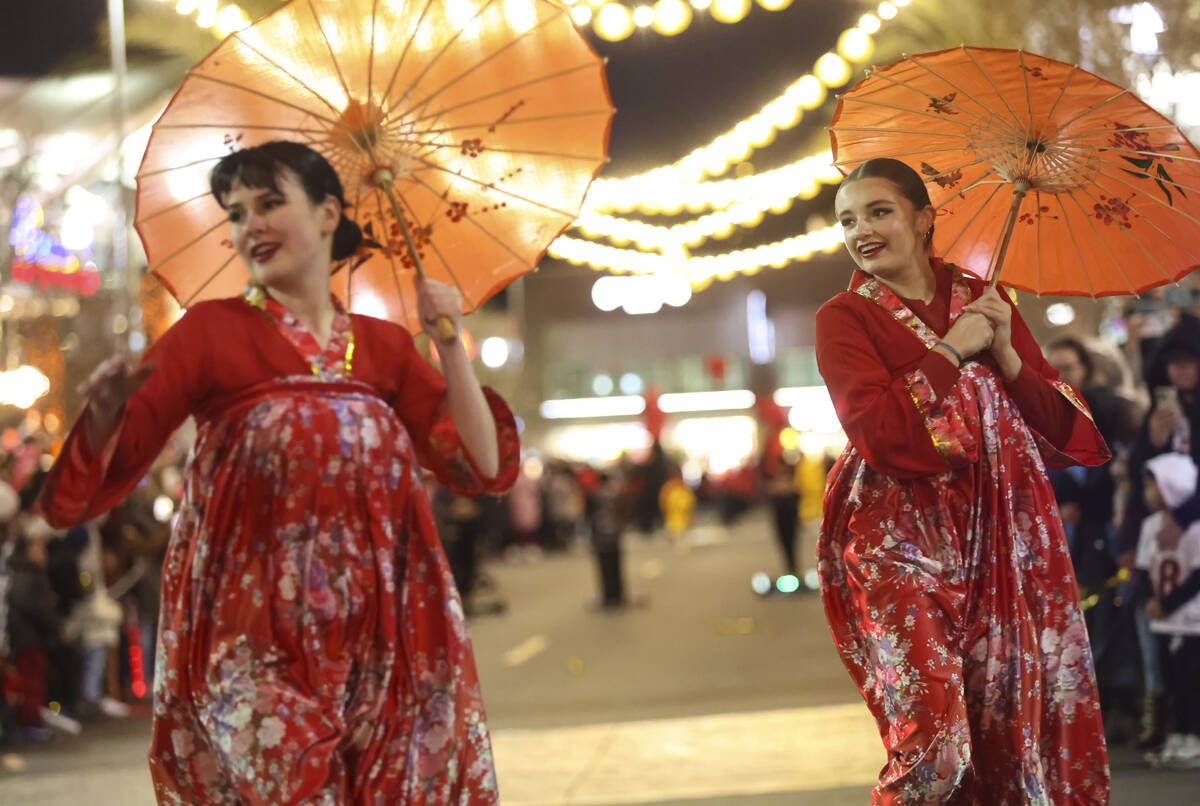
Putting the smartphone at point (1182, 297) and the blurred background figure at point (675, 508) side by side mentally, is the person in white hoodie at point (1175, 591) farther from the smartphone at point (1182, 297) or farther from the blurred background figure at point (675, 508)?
the blurred background figure at point (675, 508)

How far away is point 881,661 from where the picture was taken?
9.64ft

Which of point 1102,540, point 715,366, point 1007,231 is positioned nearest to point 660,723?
point 1102,540

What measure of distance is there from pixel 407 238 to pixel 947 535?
56.0 inches

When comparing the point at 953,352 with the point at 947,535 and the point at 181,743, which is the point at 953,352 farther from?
the point at 181,743

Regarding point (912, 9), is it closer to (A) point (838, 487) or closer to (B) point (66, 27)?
(A) point (838, 487)

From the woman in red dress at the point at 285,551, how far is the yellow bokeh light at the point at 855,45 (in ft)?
17.3

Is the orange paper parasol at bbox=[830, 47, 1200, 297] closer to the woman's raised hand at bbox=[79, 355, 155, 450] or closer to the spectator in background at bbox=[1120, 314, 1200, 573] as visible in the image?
the woman's raised hand at bbox=[79, 355, 155, 450]

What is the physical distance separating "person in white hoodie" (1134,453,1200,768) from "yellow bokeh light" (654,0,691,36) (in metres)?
3.33

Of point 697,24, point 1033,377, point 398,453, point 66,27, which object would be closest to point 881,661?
point 1033,377

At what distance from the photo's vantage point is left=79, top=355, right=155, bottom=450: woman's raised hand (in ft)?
7.82

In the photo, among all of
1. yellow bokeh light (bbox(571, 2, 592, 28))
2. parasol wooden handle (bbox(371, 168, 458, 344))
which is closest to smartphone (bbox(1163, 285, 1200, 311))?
yellow bokeh light (bbox(571, 2, 592, 28))

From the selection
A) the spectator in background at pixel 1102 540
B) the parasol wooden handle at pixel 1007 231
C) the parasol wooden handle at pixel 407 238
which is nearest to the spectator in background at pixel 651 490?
the spectator in background at pixel 1102 540

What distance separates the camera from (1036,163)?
3326 millimetres

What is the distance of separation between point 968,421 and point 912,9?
507 centimetres
